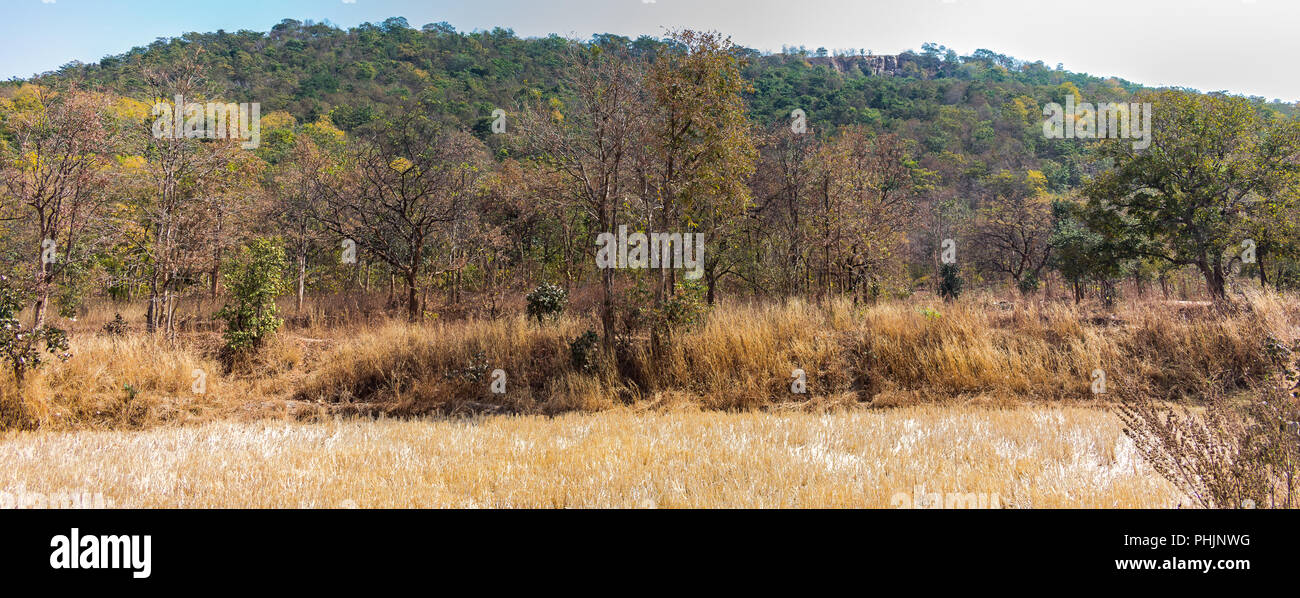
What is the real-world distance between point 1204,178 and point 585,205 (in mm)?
20120

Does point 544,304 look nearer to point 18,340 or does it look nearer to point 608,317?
point 608,317

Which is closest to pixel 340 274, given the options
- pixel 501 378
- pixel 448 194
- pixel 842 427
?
pixel 448 194

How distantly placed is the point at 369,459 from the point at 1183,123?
25275mm

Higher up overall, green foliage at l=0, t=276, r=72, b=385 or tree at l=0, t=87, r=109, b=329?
tree at l=0, t=87, r=109, b=329

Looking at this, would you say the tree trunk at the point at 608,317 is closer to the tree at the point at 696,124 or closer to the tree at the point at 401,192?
the tree at the point at 696,124

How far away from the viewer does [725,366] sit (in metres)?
9.73

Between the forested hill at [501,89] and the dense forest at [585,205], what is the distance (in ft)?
89.9

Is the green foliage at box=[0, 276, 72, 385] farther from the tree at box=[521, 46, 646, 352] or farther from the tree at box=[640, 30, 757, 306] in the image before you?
the tree at box=[640, 30, 757, 306]

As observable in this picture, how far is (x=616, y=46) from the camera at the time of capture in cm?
1147

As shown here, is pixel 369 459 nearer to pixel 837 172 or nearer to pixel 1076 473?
pixel 1076 473

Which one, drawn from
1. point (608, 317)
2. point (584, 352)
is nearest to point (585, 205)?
point (608, 317)

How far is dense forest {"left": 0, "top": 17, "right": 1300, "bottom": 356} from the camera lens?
405 inches

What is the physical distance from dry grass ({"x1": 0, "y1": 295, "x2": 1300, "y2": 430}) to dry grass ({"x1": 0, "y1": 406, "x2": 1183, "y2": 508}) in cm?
111

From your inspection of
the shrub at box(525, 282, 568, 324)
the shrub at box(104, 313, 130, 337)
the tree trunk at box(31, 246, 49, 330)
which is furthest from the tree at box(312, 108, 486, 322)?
the tree trunk at box(31, 246, 49, 330)
